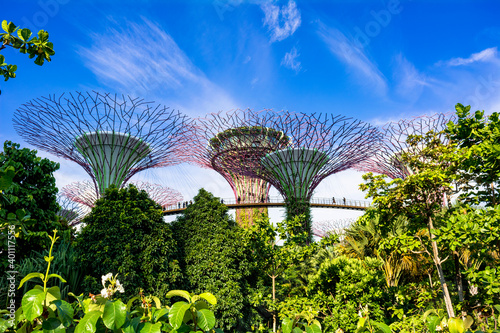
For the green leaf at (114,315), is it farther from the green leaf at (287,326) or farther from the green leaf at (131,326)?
the green leaf at (287,326)

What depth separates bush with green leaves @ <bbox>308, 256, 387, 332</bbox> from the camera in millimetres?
7285

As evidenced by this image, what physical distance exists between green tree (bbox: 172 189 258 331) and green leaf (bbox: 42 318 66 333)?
774 centimetres

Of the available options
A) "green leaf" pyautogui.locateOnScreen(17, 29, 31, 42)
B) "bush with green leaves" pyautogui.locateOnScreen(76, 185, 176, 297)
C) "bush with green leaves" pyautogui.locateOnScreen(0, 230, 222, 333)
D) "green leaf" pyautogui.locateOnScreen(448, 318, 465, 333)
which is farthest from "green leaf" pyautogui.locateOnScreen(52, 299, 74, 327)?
"bush with green leaves" pyautogui.locateOnScreen(76, 185, 176, 297)

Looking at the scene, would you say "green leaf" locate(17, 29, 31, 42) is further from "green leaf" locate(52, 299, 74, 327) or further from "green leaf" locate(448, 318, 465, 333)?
"green leaf" locate(448, 318, 465, 333)

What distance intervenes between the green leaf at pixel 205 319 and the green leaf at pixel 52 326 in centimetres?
54

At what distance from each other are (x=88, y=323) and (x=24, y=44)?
1.56m

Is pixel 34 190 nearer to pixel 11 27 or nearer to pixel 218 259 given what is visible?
pixel 218 259

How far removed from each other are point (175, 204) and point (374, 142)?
75.6 ft

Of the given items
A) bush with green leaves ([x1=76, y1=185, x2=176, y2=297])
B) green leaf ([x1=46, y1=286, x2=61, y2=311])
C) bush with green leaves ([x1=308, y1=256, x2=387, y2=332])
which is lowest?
bush with green leaves ([x1=308, y1=256, x2=387, y2=332])

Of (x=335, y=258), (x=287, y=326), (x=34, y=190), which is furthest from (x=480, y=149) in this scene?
(x=34, y=190)

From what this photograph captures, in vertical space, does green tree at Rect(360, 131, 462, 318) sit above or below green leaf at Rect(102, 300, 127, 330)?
above

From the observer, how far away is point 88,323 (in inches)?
49.7

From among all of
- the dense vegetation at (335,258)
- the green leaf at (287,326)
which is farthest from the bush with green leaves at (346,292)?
the green leaf at (287,326)

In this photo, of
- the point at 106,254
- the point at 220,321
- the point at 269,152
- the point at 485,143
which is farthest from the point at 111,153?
the point at 485,143
